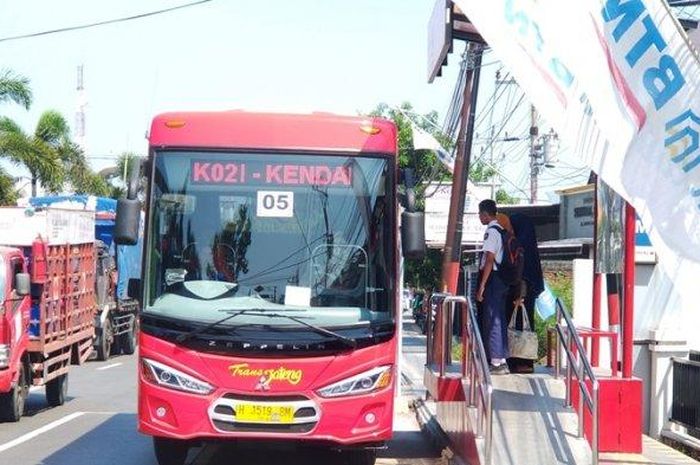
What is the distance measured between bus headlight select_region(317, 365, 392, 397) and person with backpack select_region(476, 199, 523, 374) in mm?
1858

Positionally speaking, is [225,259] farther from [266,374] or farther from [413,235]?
[413,235]

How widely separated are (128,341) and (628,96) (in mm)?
23744

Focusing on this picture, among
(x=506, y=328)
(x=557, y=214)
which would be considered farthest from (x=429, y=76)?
(x=557, y=214)

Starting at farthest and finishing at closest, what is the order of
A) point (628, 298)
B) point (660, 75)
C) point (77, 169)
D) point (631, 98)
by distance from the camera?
1. point (77, 169)
2. point (628, 298)
3. point (631, 98)
4. point (660, 75)

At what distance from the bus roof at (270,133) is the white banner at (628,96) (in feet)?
9.95

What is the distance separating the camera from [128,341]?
28656 millimetres

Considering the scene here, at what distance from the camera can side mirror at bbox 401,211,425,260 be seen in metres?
9.34

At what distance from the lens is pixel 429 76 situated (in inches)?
522

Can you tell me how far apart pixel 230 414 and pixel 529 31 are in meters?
4.14

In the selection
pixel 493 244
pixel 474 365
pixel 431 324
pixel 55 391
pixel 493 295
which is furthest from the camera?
pixel 55 391

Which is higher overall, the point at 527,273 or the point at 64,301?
the point at 527,273

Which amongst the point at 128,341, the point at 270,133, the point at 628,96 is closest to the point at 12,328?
the point at 270,133

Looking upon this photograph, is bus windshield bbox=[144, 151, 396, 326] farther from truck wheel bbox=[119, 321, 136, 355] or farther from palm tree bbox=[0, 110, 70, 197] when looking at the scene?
palm tree bbox=[0, 110, 70, 197]

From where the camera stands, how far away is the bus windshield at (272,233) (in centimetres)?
940
